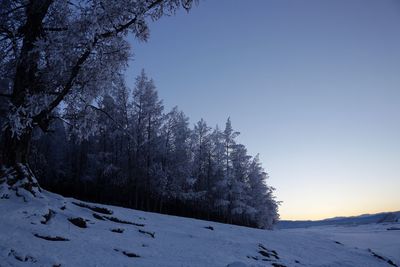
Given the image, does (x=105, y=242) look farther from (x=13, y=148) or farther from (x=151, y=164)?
(x=151, y=164)

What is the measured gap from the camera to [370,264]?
2234cm

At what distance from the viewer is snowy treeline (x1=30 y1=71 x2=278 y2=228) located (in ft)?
134

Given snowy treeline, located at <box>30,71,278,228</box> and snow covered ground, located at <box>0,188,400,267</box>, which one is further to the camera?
snowy treeline, located at <box>30,71,278,228</box>

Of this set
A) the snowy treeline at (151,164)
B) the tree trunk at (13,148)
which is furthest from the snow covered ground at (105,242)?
the snowy treeline at (151,164)

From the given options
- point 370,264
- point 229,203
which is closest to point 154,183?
point 229,203

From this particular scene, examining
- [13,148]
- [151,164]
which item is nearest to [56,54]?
[13,148]

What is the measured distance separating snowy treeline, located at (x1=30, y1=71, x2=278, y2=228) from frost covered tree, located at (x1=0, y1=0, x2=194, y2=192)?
2160 cm

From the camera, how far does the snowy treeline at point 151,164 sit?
4097 cm

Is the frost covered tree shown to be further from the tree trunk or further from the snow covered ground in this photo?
the snow covered ground

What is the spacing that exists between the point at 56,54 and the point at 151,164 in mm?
30915

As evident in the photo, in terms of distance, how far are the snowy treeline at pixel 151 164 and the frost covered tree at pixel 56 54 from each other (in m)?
21.6

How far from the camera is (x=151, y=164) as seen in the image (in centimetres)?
4150

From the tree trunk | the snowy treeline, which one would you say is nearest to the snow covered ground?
the tree trunk

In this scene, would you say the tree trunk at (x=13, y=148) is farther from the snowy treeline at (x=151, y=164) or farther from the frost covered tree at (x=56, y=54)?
the snowy treeline at (x=151, y=164)
